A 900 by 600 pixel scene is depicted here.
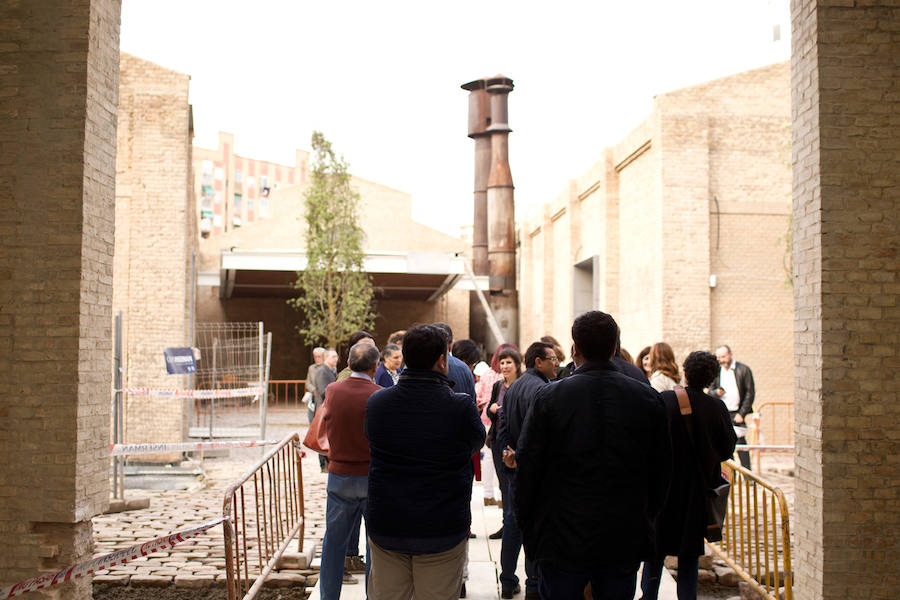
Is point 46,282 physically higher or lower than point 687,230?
lower

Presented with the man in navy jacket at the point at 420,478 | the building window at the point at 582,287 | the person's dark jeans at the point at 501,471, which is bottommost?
the person's dark jeans at the point at 501,471

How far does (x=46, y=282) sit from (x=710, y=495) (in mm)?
4907

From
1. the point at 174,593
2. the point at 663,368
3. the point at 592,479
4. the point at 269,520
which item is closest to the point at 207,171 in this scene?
the point at 269,520

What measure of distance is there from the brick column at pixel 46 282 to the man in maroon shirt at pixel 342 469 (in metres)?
2.02

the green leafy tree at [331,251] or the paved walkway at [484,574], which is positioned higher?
the green leafy tree at [331,251]

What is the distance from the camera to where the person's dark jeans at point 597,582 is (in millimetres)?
3680

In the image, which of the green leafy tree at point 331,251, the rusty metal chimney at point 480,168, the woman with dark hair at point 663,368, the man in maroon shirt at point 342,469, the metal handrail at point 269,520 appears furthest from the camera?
the rusty metal chimney at point 480,168

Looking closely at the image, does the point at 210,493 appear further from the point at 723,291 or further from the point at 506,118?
the point at 506,118

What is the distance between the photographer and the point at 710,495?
5.22 metres

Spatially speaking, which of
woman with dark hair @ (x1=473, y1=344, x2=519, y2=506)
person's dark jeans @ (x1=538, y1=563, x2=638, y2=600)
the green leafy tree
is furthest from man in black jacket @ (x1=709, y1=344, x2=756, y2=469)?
the green leafy tree

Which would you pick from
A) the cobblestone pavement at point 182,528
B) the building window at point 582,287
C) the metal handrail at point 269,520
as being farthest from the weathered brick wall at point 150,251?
the building window at point 582,287

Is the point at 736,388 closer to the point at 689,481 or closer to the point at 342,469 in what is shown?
the point at 689,481

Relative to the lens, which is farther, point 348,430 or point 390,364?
point 390,364

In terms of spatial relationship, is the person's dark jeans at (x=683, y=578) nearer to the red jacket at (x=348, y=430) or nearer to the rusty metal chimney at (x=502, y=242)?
the red jacket at (x=348, y=430)
